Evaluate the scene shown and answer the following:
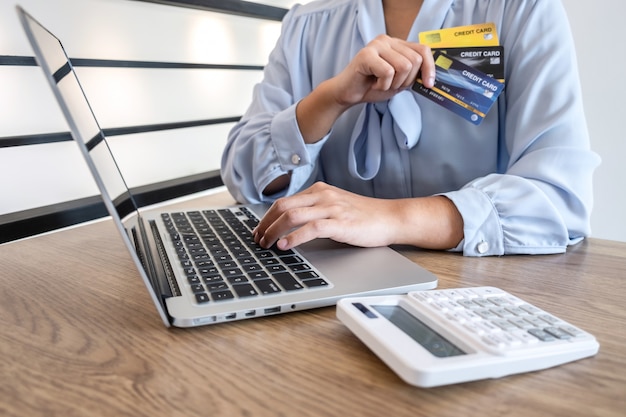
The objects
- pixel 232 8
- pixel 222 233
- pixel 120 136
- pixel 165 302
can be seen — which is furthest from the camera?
pixel 232 8

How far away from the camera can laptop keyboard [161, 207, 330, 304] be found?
0.46 metres

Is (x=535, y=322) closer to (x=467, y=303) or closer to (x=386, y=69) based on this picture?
(x=467, y=303)

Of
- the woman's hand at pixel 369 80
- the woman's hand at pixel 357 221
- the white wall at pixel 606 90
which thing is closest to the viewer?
the woman's hand at pixel 357 221

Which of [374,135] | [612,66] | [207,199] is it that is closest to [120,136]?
[207,199]

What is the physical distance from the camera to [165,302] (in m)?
0.43

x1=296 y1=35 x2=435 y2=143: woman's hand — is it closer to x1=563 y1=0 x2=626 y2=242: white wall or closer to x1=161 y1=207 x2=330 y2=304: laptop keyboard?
x1=161 y1=207 x2=330 y2=304: laptop keyboard

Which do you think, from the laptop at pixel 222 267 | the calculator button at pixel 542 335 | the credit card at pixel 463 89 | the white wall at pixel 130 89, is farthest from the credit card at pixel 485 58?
the white wall at pixel 130 89

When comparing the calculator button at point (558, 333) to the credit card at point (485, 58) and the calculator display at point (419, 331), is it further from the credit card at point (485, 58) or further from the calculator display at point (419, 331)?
the credit card at point (485, 58)

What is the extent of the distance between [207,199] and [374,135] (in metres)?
0.40

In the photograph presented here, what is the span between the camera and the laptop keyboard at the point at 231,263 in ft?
1.50

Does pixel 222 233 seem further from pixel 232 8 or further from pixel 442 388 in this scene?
pixel 232 8

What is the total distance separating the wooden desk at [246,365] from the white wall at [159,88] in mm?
619

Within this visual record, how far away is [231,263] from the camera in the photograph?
53cm

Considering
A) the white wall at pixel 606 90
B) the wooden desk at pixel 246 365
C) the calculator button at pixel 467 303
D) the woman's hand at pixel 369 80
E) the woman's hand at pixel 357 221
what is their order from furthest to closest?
the white wall at pixel 606 90, the woman's hand at pixel 369 80, the woman's hand at pixel 357 221, the calculator button at pixel 467 303, the wooden desk at pixel 246 365
